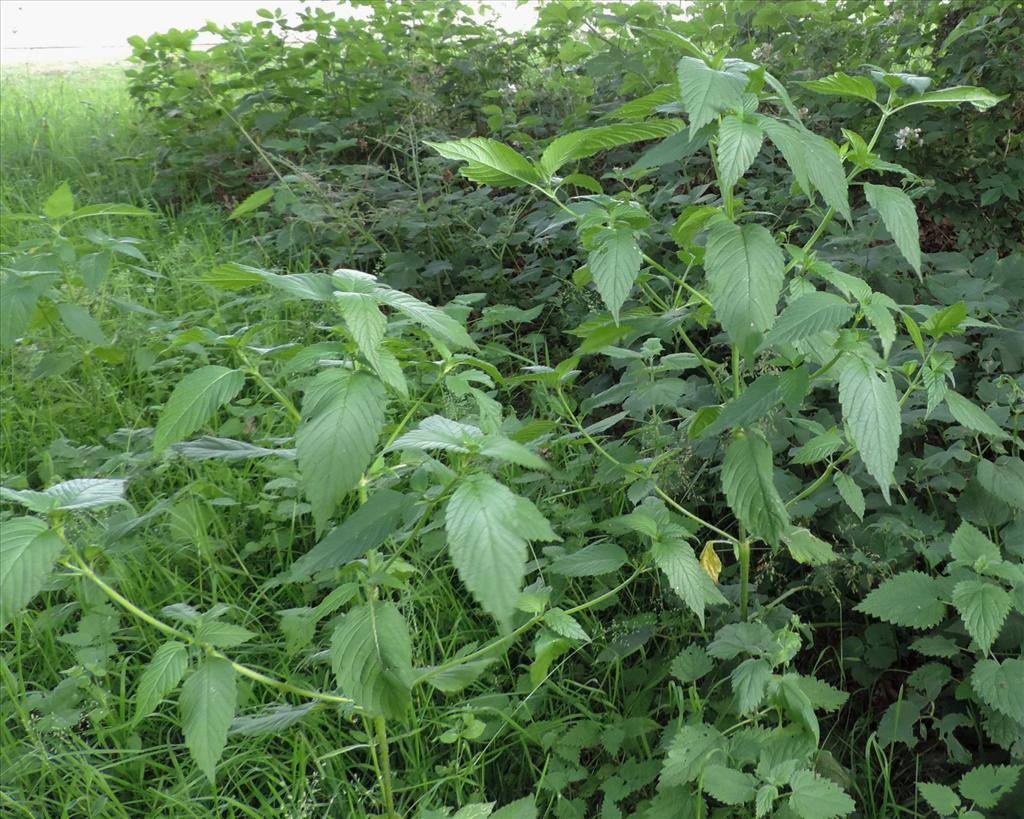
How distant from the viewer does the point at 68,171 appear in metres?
4.82

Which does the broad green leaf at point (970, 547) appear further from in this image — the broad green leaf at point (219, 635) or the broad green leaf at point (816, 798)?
the broad green leaf at point (219, 635)

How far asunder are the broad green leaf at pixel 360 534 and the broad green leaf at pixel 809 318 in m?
0.57

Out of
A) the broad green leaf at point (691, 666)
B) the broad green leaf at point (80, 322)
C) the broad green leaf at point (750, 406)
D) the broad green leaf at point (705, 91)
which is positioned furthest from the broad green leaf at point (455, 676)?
the broad green leaf at point (80, 322)

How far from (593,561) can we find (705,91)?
2.76ft

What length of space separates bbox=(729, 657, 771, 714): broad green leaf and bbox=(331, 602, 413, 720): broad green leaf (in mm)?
560

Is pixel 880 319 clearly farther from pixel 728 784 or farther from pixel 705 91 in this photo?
pixel 728 784

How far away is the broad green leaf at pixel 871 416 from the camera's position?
4.22 feet

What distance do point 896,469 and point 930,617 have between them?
1.52 ft

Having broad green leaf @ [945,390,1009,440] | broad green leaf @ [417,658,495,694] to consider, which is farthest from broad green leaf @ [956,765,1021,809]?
broad green leaf @ [417,658,495,694]

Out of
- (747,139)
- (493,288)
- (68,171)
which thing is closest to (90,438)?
(493,288)

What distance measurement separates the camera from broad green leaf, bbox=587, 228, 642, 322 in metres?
1.41

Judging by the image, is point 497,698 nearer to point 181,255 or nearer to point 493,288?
point 493,288

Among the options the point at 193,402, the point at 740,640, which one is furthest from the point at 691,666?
the point at 193,402

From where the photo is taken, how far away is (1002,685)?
1.57 metres
